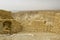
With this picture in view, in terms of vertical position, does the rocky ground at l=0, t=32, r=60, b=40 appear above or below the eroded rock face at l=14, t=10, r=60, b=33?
below

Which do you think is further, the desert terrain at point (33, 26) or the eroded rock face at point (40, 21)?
the eroded rock face at point (40, 21)

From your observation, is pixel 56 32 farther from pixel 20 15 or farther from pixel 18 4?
pixel 18 4

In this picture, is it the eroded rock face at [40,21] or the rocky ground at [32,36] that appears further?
the eroded rock face at [40,21]

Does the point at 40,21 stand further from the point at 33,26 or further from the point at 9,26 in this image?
the point at 9,26

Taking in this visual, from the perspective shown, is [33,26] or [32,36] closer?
[32,36]

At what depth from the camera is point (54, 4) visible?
160 cm

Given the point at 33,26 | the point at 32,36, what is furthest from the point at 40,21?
the point at 32,36

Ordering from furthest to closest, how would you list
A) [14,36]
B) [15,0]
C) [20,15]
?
[15,0] → [20,15] → [14,36]

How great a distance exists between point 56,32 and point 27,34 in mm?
193

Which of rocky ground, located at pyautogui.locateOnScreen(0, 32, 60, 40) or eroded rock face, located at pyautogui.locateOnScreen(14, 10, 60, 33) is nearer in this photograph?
rocky ground, located at pyautogui.locateOnScreen(0, 32, 60, 40)

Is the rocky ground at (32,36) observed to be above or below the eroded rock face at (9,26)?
below

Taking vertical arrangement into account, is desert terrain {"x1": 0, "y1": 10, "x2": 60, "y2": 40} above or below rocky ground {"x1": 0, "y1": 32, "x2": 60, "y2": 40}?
above

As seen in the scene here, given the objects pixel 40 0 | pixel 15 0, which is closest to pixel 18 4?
pixel 15 0

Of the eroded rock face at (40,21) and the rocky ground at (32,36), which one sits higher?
the eroded rock face at (40,21)
